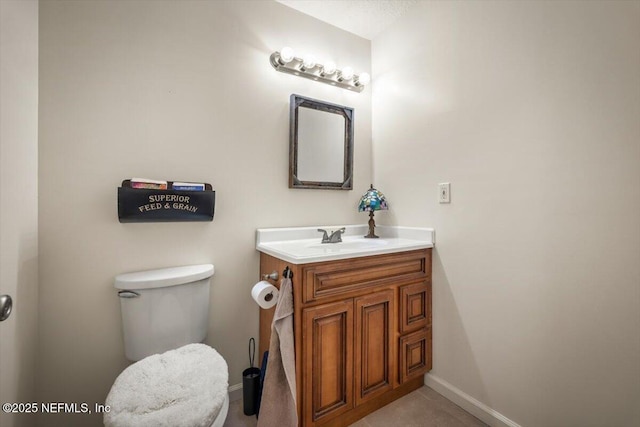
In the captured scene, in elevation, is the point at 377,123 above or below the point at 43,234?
above

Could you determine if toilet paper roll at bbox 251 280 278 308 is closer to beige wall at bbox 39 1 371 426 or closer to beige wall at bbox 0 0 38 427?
beige wall at bbox 39 1 371 426

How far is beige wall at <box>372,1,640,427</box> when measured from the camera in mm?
1035

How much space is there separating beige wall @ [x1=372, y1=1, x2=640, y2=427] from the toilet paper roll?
98cm

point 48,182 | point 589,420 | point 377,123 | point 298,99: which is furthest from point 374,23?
point 589,420

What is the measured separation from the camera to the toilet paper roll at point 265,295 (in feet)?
4.26

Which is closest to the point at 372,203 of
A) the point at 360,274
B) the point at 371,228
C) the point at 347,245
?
the point at 371,228

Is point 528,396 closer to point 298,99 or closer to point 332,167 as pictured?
point 332,167

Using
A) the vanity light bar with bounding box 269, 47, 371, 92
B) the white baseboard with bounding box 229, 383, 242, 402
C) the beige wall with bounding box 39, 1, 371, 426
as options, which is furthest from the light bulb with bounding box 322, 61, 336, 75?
the white baseboard with bounding box 229, 383, 242, 402

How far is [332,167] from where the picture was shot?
6.41 ft

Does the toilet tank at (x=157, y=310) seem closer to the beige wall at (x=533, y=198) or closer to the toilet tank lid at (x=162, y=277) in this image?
the toilet tank lid at (x=162, y=277)

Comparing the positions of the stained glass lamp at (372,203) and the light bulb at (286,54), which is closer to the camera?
the light bulb at (286,54)

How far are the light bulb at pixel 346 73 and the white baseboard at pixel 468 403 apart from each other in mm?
1977

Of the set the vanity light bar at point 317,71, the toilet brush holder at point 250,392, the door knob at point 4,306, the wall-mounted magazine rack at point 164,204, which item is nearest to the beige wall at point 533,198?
the vanity light bar at point 317,71

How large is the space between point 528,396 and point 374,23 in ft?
7.64
